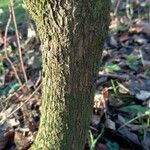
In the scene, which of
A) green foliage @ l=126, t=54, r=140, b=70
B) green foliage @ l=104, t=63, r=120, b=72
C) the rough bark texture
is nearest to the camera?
the rough bark texture

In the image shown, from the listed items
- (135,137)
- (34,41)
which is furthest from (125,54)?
(135,137)

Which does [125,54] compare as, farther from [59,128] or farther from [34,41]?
[59,128]

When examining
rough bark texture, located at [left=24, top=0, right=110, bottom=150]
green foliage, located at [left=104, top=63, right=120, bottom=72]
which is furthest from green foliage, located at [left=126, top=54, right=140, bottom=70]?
Answer: rough bark texture, located at [left=24, top=0, right=110, bottom=150]

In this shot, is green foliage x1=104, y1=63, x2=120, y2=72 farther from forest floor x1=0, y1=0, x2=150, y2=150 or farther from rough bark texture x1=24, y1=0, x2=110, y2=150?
rough bark texture x1=24, y1=0, x2=110, y2=150

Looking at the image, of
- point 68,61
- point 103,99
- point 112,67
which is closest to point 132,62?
point 112,67

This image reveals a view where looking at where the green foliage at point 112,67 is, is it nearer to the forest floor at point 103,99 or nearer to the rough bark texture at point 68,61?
the forest floor at point 103,99

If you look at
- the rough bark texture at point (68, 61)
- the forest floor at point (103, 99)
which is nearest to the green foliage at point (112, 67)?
the forest floor at point (103, 99)

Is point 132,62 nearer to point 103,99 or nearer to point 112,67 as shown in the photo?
point 112,67
